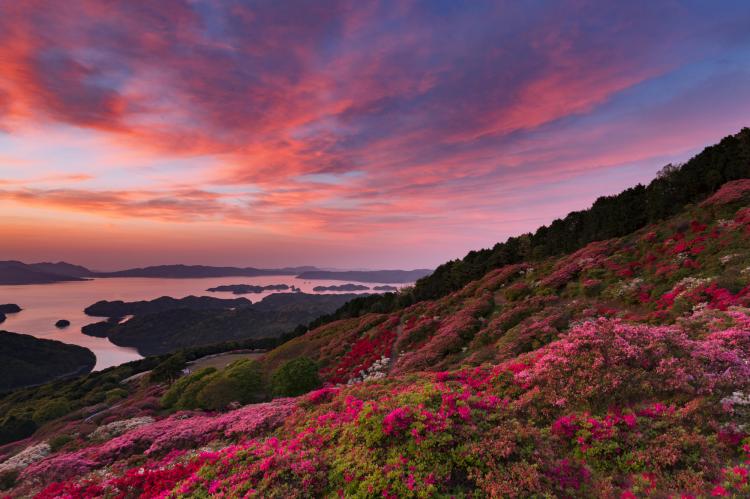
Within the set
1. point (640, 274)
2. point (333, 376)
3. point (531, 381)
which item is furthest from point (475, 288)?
point (531, 381)

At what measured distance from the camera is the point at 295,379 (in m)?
30.8

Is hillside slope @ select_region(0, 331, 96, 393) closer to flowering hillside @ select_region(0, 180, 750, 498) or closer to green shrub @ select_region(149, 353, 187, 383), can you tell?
green shrub @ select_region(149, 353, 187, 383)

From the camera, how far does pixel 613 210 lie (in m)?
53.6

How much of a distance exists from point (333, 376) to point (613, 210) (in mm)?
52883

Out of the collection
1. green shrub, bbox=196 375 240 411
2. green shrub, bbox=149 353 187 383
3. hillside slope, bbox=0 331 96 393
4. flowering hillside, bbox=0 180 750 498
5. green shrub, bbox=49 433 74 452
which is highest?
flowering hillside, bbox=0 180 750 498

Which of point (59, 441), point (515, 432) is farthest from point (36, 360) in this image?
point (515, 432)

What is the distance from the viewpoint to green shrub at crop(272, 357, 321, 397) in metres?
30.5

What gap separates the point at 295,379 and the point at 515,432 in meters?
24.5

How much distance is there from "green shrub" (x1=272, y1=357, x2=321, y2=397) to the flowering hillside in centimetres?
865

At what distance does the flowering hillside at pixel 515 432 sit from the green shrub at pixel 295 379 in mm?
8646

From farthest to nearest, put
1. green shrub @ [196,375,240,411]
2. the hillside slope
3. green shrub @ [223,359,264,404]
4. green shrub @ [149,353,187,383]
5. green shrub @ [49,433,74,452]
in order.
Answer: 1. the hillside slope
2. green shrub @ [149,353,187,383]
3. green shrub @ [223,359,264,404]
4. green shrub @ [196,375,240,411]
5. green shrub @ [49,433,74,452]

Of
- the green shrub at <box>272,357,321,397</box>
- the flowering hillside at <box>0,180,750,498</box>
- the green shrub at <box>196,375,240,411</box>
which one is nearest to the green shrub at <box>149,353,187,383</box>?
the green shrub at <box>196,375,240,411</box>

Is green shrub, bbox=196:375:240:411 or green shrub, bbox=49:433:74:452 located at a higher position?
green shrub, bbox=196:375:240:411

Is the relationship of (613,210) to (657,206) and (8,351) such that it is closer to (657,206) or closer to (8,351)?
(657,206)
